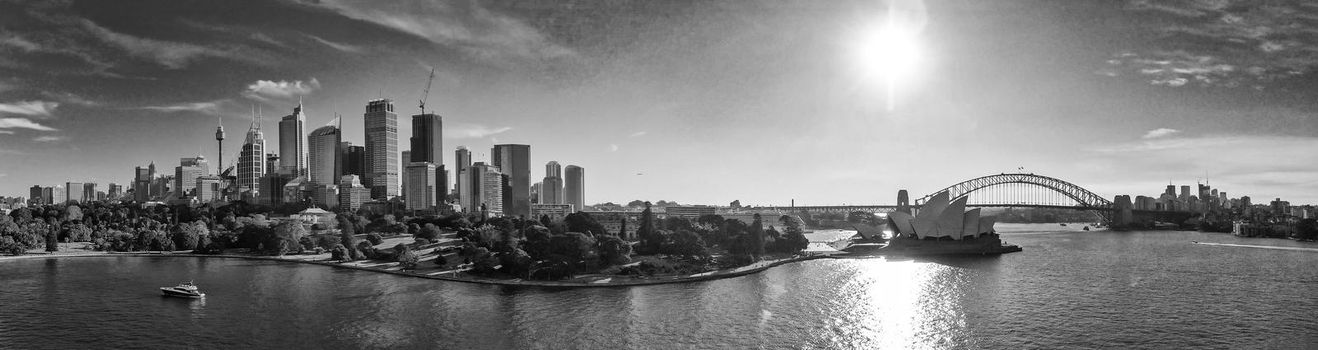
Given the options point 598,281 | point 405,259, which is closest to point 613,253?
point 598,281

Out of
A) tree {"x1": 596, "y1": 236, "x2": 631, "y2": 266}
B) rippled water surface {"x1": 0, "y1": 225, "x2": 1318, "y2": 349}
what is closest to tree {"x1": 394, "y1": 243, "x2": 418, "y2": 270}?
rippled water surface {"x1": 0, "y1": 225, "x2": 1318, "y2": 349}

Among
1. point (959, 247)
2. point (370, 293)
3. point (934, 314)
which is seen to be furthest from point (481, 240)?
point (959, 247)

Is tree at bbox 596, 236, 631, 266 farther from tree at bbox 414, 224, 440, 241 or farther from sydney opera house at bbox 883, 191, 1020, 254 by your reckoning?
tree at bbox 414, 224, 440, 241

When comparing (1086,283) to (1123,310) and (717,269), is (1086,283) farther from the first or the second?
(717,269)

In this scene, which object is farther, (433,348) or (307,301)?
(307,301)

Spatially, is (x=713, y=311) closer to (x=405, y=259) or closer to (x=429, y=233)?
(x=405, y=259)
